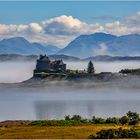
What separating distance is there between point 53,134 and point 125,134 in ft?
23.1

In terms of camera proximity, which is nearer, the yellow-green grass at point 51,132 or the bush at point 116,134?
the bush at point 116,134

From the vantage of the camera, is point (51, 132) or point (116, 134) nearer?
point (116, 134)

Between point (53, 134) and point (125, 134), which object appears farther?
point (53, 134)

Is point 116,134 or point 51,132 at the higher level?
point 51,132

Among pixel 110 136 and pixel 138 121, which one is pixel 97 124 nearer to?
pixel 138 121

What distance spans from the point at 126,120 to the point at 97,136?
1552 cm

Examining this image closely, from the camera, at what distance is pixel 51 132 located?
46.7 m

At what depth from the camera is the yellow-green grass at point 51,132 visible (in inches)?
1721

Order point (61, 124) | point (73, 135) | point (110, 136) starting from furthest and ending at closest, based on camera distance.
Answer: point (61, 124) < point (73, 135) < point (110, 136)

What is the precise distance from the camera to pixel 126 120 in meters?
56.0

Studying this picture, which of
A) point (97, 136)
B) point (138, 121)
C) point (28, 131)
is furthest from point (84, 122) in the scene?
point (97, 136)

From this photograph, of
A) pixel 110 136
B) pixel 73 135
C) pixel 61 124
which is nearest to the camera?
pixel 110 136

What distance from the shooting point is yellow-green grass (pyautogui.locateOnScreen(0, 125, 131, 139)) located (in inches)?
1721

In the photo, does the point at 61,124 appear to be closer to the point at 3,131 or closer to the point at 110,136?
the point at 3,131
